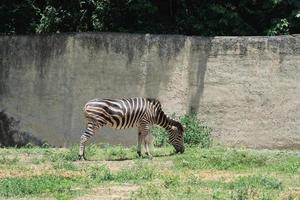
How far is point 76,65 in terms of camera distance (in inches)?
669

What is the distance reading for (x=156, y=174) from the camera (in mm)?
11508

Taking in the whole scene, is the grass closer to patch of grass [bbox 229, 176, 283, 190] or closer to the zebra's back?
patch of grass [bbox 229, 176, 283, 190]

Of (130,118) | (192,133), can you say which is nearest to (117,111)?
(130,118)

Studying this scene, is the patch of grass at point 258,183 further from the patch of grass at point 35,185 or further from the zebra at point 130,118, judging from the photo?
the zebra at point 130,118

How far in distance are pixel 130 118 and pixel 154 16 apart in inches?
204

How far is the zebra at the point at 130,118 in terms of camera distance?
1420 cm

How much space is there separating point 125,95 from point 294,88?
4031mm

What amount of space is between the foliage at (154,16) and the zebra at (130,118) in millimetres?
4110

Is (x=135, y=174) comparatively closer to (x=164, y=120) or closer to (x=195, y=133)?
(x=164, y=120)

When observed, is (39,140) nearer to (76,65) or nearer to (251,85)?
(76,65)

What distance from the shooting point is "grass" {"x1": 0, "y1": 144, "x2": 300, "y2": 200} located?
31.8ft

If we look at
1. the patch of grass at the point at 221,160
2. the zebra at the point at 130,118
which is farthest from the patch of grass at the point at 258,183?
the zebra at the point at 130,118

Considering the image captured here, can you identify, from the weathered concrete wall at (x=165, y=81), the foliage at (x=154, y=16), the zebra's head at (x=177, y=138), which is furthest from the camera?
the foliage at (x=154, y=16)

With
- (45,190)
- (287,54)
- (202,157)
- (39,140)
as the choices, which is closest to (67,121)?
(39,140)
